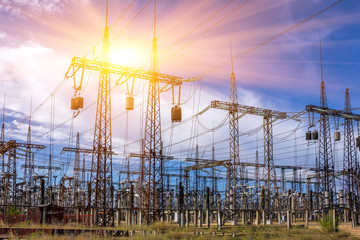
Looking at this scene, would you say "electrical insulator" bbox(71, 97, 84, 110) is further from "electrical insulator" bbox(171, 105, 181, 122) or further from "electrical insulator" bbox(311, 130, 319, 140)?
"electrical insulator" bbox(311, 130, 319, 140)

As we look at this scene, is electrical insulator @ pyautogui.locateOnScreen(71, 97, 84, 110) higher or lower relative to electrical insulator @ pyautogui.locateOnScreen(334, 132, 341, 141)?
higher

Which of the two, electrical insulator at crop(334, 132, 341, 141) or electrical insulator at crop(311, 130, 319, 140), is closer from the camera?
electrical insulator at crop(311, 130, 319, 140)

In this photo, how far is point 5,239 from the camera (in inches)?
758

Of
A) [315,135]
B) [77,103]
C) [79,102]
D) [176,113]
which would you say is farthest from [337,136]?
[77,103]

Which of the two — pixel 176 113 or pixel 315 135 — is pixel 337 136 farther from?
pixel 176 113

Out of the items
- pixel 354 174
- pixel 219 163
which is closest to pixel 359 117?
pixel 354 174

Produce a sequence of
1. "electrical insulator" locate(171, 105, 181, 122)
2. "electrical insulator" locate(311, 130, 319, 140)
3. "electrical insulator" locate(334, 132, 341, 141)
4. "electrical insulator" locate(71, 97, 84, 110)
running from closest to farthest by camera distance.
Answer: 1. "electrical insulator" locate(171, 105, 181, 122)
2. "electrical insulator" locate(71, 97, 84, 110)
3. "electrical insulator" locate(311, 130, 319, 140)
4. "electrical insulator" locate(334, 132, 341, 141)

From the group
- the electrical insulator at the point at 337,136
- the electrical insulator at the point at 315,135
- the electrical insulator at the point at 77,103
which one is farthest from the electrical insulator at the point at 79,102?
the electrical insulator at the point at 337,136

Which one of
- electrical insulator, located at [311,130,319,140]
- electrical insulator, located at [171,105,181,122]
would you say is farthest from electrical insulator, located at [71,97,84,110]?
electrical insulator, located at [311,130,319,140]

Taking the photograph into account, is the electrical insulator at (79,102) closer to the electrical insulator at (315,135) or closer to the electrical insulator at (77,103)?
the electrical insulator at (77,103)

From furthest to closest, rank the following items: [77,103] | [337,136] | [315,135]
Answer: [337,136] → [315,135] → [77,103]

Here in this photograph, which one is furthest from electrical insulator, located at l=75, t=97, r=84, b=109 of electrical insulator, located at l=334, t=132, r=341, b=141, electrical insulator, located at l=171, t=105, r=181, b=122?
electrical insulator, located at l=334, t=132, r=341, b=141

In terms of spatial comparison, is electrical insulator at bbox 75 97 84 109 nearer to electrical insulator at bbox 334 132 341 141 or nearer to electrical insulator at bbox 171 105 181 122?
electrical insulator at bbox 171 105 181 122

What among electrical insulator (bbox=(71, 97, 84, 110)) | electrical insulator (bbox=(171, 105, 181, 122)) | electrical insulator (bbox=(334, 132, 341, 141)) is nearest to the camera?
electrical insulator (bbox=(171, 105, 181, 122))
